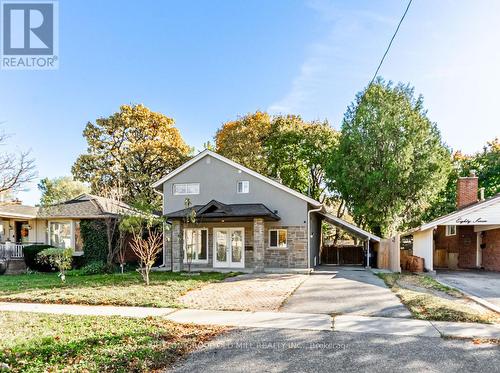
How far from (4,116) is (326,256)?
2110 cm

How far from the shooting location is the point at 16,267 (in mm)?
19594

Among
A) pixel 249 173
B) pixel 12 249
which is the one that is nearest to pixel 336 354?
pixel 249 173

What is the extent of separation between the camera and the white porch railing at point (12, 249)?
764 inches

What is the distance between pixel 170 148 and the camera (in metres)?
30.9

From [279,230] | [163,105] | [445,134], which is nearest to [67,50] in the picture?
[279,230]

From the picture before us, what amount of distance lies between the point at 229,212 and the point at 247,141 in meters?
14.0

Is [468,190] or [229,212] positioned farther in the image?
[468,190]

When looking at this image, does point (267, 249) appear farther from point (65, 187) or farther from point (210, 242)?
point (65, 187)

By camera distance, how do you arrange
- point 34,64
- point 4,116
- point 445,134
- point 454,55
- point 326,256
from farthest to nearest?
point 326,256 → point 445,134 → point 4,116 → point 34,64 → point 454,55

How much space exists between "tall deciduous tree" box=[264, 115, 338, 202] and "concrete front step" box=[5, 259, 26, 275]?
1966 cm

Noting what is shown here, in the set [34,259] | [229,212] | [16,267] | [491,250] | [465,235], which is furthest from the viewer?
[465,235]

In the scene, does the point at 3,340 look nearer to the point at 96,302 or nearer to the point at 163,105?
the point at 96,302

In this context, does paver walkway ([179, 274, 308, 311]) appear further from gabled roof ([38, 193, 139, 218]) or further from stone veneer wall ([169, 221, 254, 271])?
gabled roof ([38, 193, 139, 218])

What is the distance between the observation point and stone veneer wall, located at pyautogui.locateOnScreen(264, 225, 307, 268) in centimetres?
1786
